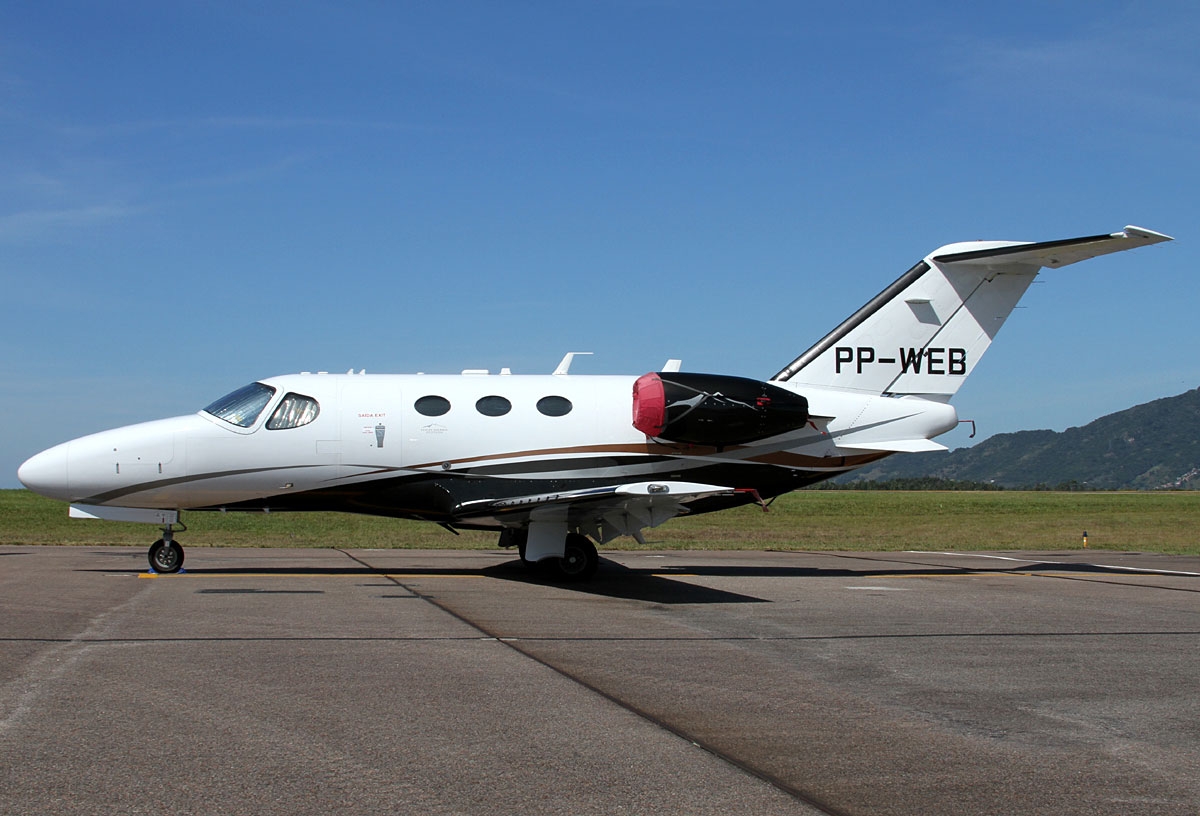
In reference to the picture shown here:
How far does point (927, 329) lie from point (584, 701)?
12.8 meters

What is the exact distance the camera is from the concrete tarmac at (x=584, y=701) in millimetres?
5359

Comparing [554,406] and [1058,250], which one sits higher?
[1058,250]

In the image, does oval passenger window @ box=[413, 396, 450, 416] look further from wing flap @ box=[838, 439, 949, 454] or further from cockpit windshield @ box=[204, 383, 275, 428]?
wing flap @ box=[838, 439, 949, 454]

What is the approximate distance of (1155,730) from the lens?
6.91 metres

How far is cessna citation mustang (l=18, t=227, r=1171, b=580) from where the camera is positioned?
1617cm

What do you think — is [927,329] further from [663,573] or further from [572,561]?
[572,561]

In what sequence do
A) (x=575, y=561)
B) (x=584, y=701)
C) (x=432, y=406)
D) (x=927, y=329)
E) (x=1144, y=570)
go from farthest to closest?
(x=1144, y=570) → (x=927, y=329) → (x=432, y=406) → (x=575, y=561) → (x=584, y=701)

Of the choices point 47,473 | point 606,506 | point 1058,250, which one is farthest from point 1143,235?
point 47,473

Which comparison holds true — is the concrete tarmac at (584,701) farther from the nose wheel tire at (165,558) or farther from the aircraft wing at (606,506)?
the nose wheel tire at (165,558)

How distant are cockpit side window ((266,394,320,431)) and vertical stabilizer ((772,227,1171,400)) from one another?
7.67m

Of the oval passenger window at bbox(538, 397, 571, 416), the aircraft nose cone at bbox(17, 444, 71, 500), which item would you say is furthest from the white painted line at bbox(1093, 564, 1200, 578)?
the aircraft nose cone at bbox(17, 444, 71, 500)

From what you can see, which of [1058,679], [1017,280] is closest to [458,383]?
[1017,280]

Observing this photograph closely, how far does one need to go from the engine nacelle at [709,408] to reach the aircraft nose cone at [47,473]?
28.0 ft

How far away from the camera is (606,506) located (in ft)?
49.6
